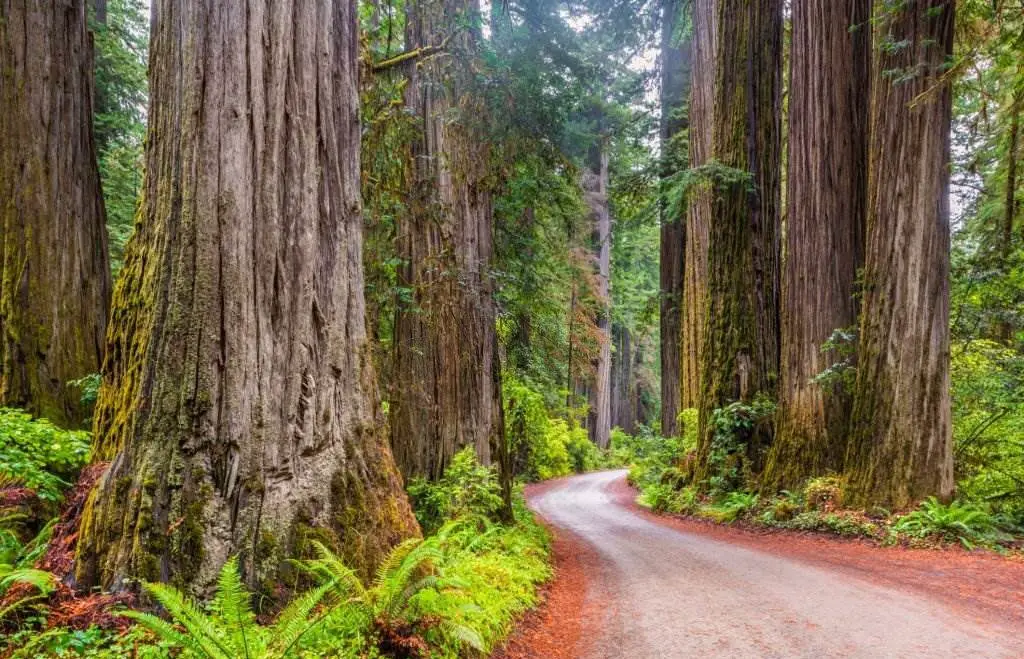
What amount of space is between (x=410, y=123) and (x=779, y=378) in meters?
8.45

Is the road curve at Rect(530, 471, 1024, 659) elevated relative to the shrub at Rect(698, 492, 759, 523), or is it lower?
elevated

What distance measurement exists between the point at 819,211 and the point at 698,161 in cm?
516

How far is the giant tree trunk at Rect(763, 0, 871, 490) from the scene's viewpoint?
403 inches

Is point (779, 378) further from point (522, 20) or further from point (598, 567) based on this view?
point (522, 20)

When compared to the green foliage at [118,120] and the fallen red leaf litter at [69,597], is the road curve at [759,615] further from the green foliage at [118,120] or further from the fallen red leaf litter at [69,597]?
the green foliage at [118,120]

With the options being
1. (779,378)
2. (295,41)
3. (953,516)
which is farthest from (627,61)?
(295,41)

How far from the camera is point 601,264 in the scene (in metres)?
29.4

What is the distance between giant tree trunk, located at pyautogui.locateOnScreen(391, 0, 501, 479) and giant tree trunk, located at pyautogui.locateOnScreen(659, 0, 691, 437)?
1137cm

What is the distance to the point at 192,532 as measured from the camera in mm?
3398

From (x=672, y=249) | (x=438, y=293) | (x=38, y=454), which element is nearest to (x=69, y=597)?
(x=38, y=454)

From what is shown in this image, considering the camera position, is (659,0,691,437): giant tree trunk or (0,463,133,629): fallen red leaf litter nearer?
(0,463,133,629): fallen red leaf litter

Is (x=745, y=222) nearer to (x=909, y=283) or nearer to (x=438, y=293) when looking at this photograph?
(x=909, y=283)

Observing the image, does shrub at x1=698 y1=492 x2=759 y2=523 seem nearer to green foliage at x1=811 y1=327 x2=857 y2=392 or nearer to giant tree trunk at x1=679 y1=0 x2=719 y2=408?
green foliage at x1=811 y1=327 x2=857 y2=392

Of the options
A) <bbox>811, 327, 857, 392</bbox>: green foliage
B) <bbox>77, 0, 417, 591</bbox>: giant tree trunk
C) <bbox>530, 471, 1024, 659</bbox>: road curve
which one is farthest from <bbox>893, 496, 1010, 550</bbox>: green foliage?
<bbox>77, 0, 417, 591</bbox>: giant tree trunk
